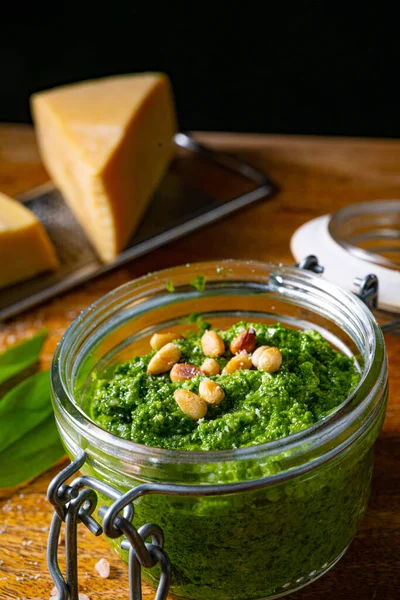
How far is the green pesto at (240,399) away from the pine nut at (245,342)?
18mm

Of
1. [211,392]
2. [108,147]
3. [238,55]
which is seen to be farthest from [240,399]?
[238,55]

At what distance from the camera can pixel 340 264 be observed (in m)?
1.50

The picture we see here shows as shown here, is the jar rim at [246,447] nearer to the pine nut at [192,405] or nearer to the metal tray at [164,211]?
the pine nut at [192,405]

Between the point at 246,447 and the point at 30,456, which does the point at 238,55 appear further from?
the point at 246,447

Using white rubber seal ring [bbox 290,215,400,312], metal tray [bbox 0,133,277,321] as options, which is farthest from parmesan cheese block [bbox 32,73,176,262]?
white rubber seal ring [bbox 290,215,400,312]

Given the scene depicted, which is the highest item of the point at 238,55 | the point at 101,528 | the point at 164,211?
the point at 101,528

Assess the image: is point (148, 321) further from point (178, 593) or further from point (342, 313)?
point (178, 593)

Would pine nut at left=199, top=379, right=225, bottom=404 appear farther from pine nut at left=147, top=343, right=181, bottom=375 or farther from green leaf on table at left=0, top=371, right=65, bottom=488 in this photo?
green leaf on table at left=0, top=371, right=65, bottom=488

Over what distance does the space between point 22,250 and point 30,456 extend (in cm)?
71

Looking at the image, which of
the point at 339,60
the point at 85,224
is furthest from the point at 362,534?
the point at 339,60

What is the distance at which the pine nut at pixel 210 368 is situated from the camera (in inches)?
41.4

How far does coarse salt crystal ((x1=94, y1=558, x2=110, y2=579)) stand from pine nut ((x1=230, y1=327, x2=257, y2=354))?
0.36 m

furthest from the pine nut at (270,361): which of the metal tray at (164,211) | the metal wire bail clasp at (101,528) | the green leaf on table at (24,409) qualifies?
the metal tray at (164,211)

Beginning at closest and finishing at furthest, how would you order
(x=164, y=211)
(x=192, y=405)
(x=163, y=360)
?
(x=192, y=405)
(x=163, y=360)
(x=164, y=211)
